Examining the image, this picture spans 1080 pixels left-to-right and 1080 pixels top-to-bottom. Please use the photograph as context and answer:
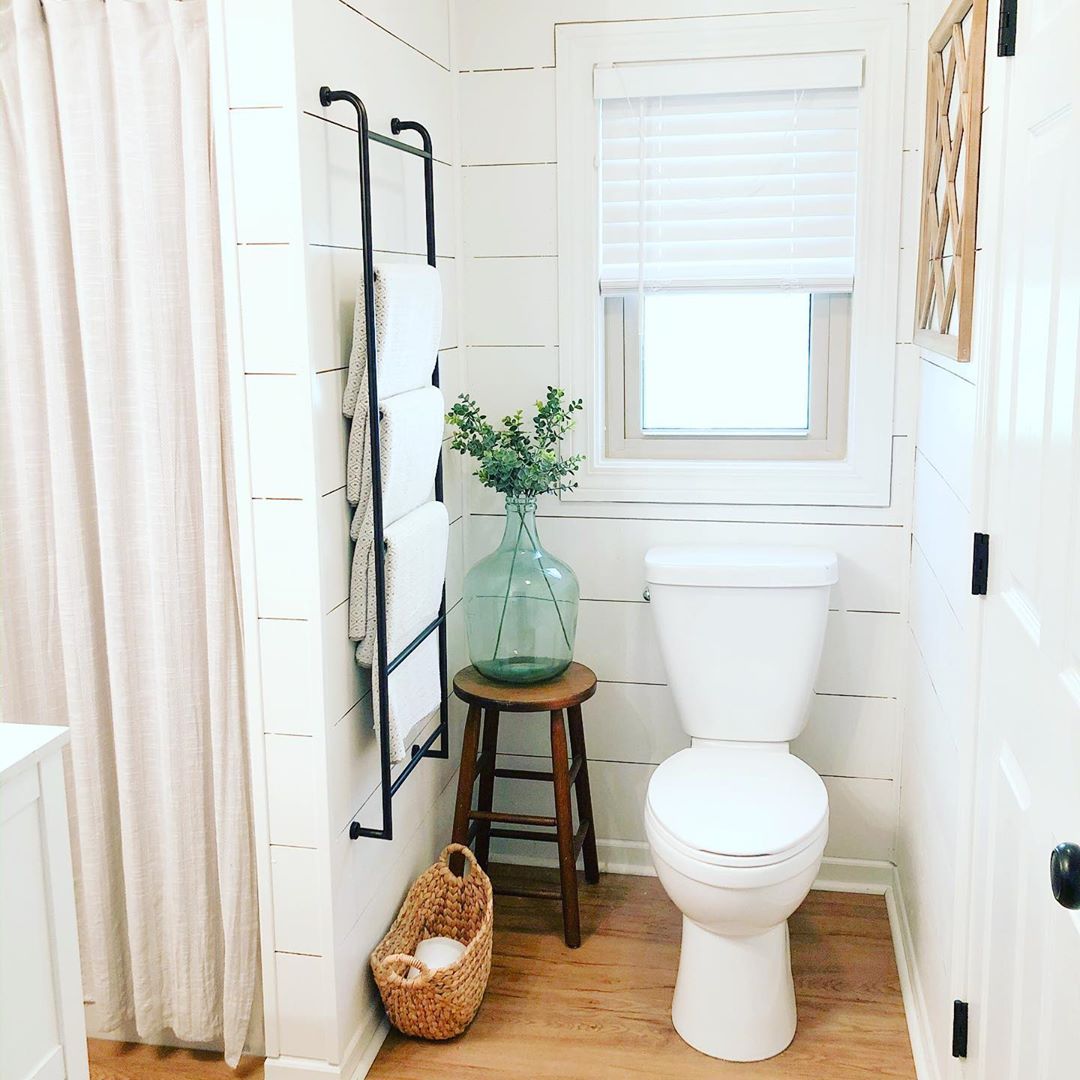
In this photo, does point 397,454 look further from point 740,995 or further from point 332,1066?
point 740,995

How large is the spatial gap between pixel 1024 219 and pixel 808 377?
133cm

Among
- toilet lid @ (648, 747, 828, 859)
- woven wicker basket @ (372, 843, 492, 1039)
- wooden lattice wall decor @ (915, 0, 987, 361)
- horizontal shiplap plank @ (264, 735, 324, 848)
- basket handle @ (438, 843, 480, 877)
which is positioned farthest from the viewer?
basket handle @ (438, 843, 480, 877)

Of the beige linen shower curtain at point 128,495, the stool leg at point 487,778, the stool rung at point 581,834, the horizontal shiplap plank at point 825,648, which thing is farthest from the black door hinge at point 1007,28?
the stool rung at point 581,834

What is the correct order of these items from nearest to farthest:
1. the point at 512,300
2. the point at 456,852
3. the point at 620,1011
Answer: the point at 620,1011, the point at 456,852, the point at 512,300

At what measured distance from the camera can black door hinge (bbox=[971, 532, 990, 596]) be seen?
1.68 metres

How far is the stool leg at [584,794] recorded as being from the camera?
272 centimetres

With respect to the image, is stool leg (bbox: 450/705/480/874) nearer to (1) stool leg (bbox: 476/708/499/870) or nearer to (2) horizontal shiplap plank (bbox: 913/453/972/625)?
(1) stool leg (bbox: 476/708/499/870)

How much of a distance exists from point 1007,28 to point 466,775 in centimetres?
179

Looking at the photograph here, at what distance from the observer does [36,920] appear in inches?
59.6

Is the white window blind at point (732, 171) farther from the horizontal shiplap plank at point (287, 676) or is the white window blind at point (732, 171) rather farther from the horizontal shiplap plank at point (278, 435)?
the horizontal shiplap plank at point (287, 676)

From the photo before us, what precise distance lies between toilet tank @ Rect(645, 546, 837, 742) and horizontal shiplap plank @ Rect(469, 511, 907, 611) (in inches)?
3.8

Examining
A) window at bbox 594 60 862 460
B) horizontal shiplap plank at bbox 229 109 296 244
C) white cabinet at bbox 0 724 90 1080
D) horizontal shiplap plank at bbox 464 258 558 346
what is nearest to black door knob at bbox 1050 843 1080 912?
white cabinet at bbox 0 724 90 1080

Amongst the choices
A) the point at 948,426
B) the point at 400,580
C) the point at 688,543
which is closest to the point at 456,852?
the point at 400,580

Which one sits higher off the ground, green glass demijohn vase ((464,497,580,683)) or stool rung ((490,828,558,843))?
green glass demijohn vase ((464,497,580,683))
